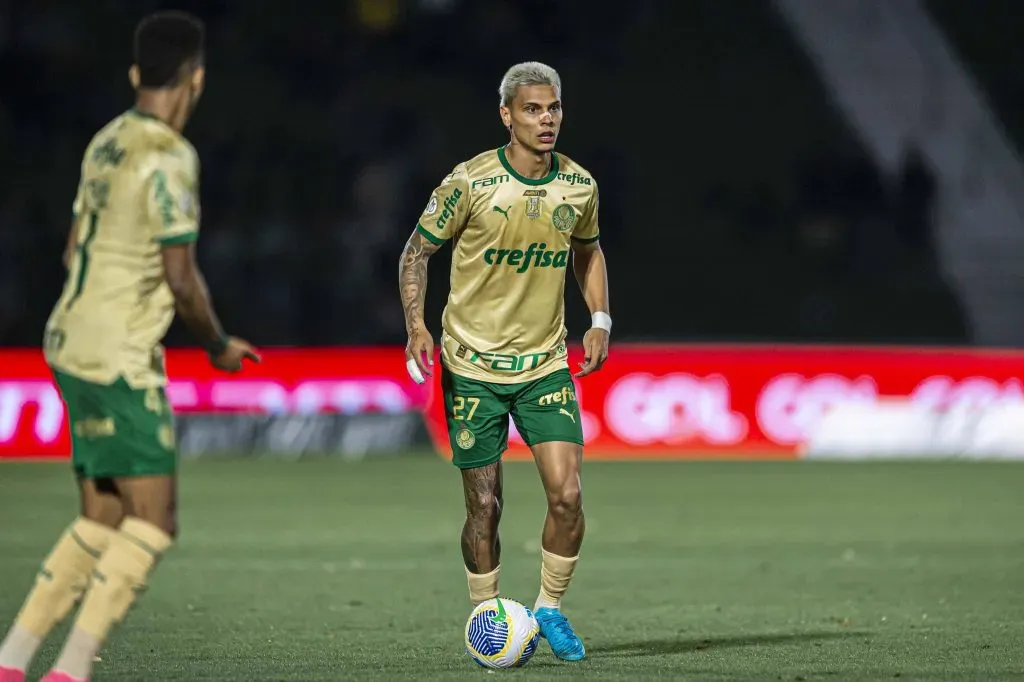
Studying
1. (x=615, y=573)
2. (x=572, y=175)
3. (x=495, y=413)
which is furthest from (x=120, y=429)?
(x=615, y=573)

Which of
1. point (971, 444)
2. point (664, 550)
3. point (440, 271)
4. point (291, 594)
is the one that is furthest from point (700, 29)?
point (291, 594)

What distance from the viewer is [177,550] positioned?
10.2m

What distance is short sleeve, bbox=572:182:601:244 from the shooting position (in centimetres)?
638

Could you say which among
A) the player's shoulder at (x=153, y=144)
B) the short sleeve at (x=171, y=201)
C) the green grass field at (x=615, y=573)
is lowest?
the green grass field at (x=615, y=573)

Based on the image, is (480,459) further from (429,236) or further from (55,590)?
(55,590)

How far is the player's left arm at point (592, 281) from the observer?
20.9 feet

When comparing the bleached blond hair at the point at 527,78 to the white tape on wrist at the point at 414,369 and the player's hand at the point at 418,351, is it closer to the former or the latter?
the player's hand at the point at 418,351

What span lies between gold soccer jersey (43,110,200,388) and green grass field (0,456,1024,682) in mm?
1344

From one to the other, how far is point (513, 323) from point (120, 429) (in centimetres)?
188

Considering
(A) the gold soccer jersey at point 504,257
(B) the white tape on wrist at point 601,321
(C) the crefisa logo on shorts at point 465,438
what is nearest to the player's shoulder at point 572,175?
(A) the gold soccer jersey at point 504,257

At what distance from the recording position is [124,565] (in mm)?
4777

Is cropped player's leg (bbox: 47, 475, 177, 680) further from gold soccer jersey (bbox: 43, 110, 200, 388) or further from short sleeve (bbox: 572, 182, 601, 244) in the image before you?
short sleeve (bbox: 572, 182, 601, 244)

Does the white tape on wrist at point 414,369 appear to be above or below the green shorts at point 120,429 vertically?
below

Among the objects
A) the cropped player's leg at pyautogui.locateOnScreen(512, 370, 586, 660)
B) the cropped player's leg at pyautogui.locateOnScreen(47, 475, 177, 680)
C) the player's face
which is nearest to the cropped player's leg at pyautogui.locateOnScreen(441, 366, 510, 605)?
the cropped player's leg at pyautogui.locateOnScreen(512, 370, 586, 660)
